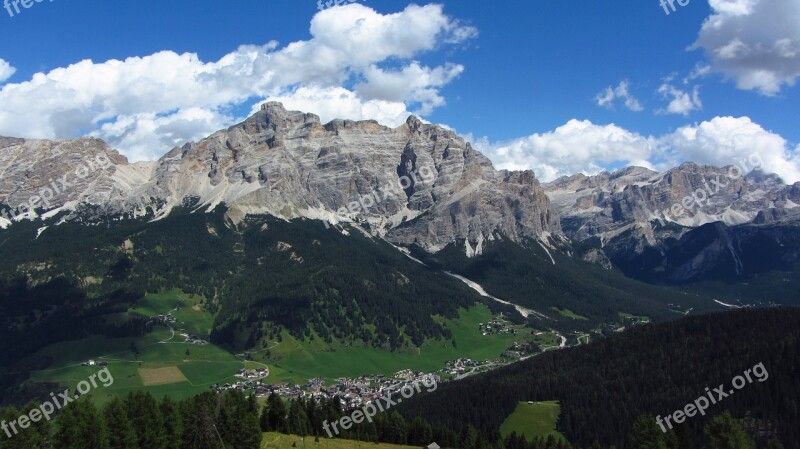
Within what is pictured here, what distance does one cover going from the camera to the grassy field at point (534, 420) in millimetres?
161375

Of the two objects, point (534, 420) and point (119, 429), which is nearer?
point (119, 429)

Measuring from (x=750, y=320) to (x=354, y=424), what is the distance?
125201 mm

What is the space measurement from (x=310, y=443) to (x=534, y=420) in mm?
76349

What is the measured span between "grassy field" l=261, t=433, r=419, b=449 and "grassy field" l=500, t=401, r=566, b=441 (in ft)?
174

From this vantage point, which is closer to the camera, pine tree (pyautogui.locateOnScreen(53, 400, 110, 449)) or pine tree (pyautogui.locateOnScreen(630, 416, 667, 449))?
pine tree (pyautogui.locateOnScreen(53, 400, 110, 449))

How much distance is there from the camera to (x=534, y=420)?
166m

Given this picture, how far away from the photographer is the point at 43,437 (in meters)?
88.6

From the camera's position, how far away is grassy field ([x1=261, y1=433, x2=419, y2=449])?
106 m

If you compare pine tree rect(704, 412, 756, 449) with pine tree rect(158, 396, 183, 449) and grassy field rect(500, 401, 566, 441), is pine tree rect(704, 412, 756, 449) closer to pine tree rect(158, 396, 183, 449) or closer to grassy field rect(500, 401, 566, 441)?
grassy field rect(500, 401, 566, 441)

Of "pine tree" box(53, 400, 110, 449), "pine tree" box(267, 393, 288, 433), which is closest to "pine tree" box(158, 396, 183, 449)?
"pine tree" box(53, 400, 110, 449)

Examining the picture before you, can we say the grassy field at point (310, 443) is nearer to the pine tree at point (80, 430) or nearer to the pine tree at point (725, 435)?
the pine tree at point (80, 430)

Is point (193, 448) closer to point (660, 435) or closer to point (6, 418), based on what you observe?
point (6, 418)

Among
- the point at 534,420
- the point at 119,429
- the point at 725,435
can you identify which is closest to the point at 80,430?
the point at 119,429

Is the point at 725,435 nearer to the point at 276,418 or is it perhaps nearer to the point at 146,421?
the point at 276,418
